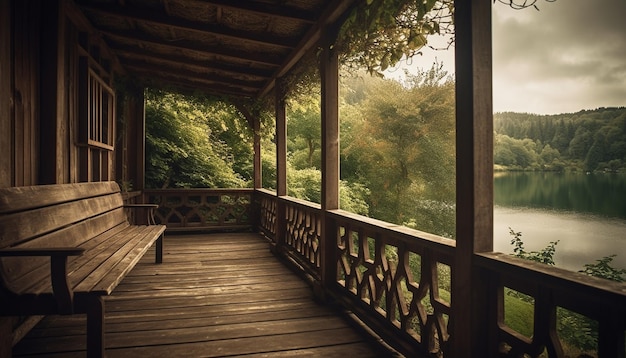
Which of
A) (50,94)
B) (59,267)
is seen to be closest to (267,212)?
(50,94)

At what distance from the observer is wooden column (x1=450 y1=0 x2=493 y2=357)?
5.71ft

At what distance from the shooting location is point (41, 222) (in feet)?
7.67

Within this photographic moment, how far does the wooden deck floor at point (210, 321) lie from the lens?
2453mm

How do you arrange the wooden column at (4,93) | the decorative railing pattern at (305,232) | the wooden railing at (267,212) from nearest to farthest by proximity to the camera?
the wooden column at (4,93) → the decorative railing pattern at (305,232) → the wooden railing at (267,212)

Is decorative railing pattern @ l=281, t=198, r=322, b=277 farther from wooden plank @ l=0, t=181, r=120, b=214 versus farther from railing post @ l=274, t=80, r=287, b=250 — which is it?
wooden plank @ l=0, t=181, r=120, b=214

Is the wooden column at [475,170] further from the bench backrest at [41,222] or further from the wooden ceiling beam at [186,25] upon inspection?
the wooden ceiling beam at [186,25]

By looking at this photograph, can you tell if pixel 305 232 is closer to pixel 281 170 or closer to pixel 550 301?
pixel 281 170

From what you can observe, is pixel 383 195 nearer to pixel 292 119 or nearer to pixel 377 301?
pixel 292 119

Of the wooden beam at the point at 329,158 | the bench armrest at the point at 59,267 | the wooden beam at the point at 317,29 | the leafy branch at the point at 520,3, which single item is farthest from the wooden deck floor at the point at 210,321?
the wooden beam at the point at 317,29

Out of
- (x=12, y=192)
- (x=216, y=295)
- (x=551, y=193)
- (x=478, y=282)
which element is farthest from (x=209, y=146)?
(x=551, y=193)

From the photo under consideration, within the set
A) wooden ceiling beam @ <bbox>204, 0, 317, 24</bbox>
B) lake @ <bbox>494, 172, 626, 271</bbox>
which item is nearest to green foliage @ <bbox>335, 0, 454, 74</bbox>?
wooden ceiling beam @ <bbox>204, 0, 317, 24</bbox>

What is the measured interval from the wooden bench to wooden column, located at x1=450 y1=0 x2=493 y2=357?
173 cm

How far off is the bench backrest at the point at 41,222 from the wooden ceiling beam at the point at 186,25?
171cm

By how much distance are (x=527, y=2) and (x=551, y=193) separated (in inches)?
923
